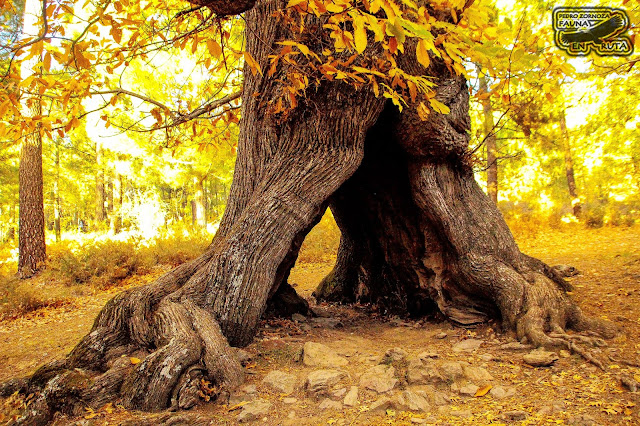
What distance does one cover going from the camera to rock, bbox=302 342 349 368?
321 centimetres

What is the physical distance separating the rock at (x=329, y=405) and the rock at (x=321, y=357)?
1.65 feet

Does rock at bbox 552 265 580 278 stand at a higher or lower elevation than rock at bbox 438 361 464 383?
higher

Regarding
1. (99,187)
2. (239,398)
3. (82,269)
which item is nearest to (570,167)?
(239,398)

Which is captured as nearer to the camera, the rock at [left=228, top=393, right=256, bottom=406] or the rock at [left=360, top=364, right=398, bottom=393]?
the rock at [left=228, top=393, right=256, bottom=406]

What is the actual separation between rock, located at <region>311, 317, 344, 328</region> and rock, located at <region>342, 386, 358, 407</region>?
78.8 inches

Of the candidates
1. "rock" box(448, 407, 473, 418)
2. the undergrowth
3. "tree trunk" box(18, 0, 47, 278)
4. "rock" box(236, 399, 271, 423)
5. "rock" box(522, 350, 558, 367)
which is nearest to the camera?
"rock" box(448, 407, 473, 418)

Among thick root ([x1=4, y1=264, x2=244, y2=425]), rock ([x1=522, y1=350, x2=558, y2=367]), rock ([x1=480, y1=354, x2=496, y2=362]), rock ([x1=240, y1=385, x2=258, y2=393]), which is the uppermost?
thick root ([x1=4, y1=264, x2=244, y2=425])

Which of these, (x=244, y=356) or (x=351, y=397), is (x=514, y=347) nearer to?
(x=351, y=397)

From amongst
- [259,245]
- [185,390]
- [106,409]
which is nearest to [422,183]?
[259,245]

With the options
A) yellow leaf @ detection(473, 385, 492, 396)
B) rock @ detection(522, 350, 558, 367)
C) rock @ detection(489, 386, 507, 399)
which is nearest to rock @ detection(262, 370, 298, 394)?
yellow leaf @ detection(473, 385, 492, 396)

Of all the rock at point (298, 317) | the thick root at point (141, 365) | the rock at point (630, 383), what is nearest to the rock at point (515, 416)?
the rock at point (630, 383)

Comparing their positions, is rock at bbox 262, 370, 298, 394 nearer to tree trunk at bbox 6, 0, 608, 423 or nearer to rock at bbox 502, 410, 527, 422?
tree trunk at bbox 6, 0, 608, 423

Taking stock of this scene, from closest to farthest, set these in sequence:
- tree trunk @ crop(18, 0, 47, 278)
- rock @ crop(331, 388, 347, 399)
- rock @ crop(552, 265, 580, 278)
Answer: rock @ crop(331, 388, 347, 399)
rock @ crop(552, 265, 580, 278)
tree trunk @ crop(18, 0, 47, 278)

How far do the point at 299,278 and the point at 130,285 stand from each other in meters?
3.89
